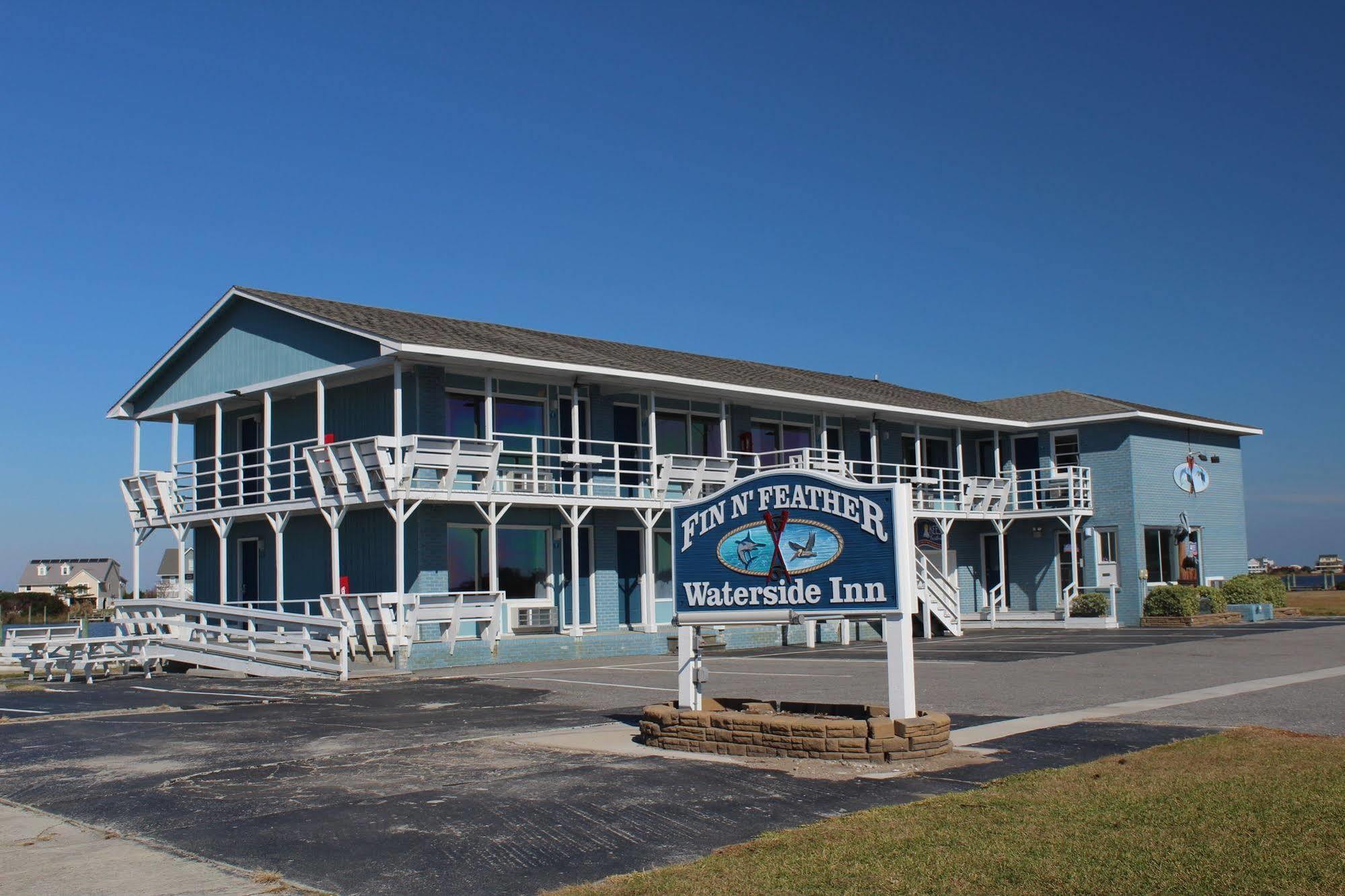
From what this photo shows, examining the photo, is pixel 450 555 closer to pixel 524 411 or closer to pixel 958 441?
pixel 524 411

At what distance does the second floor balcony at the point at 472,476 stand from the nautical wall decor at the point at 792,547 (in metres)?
11.1

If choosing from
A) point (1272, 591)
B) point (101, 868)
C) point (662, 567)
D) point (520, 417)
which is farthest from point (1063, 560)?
point (101, 868)

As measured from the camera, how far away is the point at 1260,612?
33875 millimetres

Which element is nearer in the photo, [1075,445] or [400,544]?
[400,544]

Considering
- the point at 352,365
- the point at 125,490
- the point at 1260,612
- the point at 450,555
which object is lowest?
the point at 1260,612

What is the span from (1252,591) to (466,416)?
22.9 metres

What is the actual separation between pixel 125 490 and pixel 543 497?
37.0 feet

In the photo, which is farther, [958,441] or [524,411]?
[958,441]

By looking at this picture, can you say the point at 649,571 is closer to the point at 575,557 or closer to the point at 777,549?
the point at 575,557

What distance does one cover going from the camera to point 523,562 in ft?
85.8

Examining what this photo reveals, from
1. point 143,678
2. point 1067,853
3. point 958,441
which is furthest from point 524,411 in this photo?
point 1067,853

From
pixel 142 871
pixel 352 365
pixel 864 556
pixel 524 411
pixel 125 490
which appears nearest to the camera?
pixel 142 871

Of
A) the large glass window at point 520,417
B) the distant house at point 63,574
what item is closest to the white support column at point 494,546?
the large glass window at point 520,417

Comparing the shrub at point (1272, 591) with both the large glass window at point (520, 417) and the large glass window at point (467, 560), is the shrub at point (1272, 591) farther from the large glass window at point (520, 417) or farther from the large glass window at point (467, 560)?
the large glass window at point (467, 560)
